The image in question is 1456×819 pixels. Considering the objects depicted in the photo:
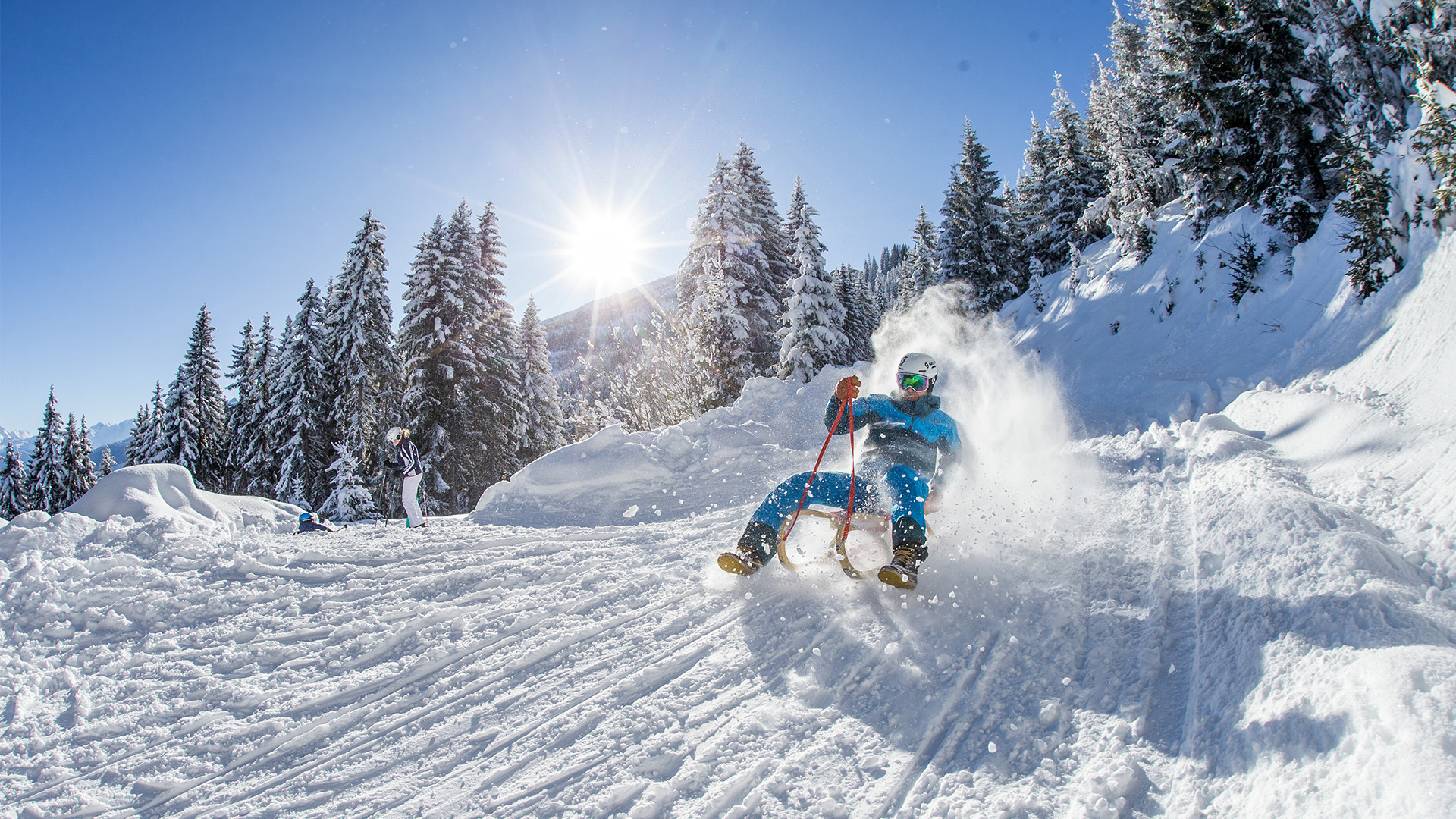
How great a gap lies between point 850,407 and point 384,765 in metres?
3.53

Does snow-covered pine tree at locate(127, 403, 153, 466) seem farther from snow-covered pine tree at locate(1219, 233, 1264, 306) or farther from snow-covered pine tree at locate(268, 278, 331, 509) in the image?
snow-covered pine tree at locate(1219, 233, 1264, 306)

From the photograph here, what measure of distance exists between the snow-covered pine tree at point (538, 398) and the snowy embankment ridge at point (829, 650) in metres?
18.5

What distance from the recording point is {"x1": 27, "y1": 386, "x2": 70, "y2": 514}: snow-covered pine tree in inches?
1464

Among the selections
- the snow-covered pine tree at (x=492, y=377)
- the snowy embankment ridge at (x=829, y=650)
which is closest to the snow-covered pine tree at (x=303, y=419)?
the snow-covered pine tree at (x=492, y=377)

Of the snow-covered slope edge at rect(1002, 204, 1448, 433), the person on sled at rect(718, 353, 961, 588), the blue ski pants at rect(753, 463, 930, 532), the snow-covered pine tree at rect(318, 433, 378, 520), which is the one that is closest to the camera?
the person on sled at rect(718, 353, 961, 588)

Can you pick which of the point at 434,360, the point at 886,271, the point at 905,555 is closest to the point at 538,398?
the point at 434,360

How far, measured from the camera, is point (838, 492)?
13.8 feet

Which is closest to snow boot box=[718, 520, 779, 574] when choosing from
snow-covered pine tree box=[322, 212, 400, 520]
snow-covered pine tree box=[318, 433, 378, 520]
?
snow-covered pine tree box=[318, 433, 378, 520]

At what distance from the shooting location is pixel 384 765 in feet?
8.48

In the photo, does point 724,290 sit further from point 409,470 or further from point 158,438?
point 158,438

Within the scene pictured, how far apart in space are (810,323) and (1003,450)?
1501 cm

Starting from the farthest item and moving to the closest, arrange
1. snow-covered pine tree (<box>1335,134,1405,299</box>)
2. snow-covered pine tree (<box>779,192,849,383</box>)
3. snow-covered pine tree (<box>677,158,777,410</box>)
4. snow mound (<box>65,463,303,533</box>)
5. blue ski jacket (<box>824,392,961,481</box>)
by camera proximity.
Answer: snow-covered pine tree (<box>677,158,777,410</box>), snow-covered pine tree (<box>779,192,849,383</box>), snow-covered pine tree (<box>1335,134,1405,299</box>), snow mound (<box>65,463,303,533</box>), blue ski jacket (<box>824,392,961,481</box>)

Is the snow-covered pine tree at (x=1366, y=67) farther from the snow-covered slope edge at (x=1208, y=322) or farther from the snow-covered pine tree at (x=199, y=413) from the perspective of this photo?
the snow-covered pine tree at (x=199, y=413)

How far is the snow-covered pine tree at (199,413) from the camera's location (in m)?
29.2
